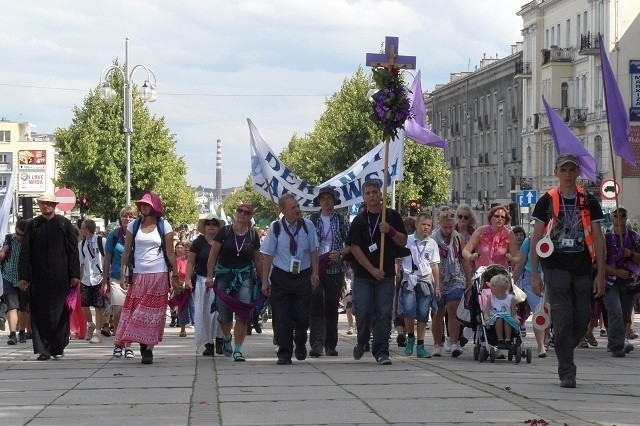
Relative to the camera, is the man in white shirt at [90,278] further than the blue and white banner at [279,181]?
No

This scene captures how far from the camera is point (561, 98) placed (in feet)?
254

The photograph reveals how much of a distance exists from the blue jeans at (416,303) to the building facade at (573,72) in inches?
1873

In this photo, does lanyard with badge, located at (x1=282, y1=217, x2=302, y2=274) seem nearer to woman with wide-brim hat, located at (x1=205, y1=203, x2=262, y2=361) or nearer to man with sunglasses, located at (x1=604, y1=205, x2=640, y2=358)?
woman with wide-brim hat, located at (x1=205, y1=203, x2=262, y2=361)

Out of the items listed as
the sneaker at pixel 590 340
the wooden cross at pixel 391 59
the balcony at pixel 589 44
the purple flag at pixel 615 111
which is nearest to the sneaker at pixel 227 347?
the wooden cross at pixel 391 59

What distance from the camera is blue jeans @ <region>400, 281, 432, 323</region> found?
16.5 metres

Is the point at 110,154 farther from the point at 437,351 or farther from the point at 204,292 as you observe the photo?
the point at 437,351

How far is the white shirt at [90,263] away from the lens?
21141 mm

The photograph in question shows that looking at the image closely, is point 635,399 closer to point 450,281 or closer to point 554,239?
point 554,239

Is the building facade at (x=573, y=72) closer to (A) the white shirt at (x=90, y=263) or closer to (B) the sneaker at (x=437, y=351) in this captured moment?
(A) the white shirt at (x=90, y=263)

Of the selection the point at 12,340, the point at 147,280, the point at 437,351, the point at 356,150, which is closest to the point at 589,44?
the point at 356,150

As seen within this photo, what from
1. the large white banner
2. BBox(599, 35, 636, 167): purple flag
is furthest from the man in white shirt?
BBox(599, 35, 636, 167): purple flag

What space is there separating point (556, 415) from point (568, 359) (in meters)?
2.32

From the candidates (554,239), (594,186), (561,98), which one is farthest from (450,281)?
(561,98)

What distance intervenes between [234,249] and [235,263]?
16cm
